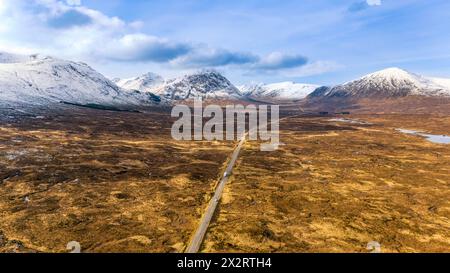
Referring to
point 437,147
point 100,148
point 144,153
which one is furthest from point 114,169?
point 437,147

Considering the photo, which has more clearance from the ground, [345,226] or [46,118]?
[46,118]

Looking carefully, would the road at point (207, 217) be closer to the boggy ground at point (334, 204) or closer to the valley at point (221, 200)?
the valley at point (221, 200)

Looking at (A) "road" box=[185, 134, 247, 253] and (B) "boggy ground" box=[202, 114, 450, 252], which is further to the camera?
(B) "boggy ground" box=[202, 114, 450, 252]

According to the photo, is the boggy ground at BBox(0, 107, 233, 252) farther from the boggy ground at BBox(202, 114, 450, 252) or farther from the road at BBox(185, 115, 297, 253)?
the boggy ground at BBox(202, 114, 450, 252)

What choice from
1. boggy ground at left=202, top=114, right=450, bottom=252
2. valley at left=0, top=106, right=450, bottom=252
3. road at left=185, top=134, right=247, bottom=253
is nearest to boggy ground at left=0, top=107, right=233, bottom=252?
valley at left=0, top=106, right=450, bottom=252

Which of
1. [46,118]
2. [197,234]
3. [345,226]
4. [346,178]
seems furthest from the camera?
[46,118]

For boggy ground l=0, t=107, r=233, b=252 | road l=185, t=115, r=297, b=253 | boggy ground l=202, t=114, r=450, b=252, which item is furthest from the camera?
boggy ground l=0, t=107, r=233, b=252

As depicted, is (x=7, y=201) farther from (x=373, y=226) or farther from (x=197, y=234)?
(x=373, y=226)
